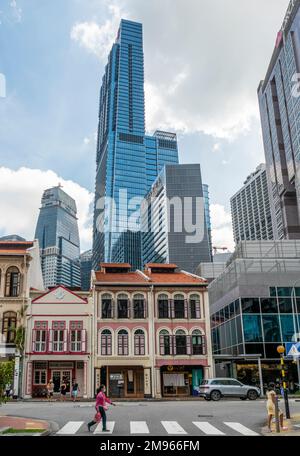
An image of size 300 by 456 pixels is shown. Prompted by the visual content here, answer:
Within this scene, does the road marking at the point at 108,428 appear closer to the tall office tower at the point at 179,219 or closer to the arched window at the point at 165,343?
the arched window at the point at 165,343

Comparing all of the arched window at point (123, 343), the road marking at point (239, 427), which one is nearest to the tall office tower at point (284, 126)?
the arched window at point (123, 343)

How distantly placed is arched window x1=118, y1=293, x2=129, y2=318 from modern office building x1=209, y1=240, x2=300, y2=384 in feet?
31.9

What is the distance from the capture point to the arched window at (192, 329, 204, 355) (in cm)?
4211

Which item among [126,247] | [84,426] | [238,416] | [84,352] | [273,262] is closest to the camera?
[84,426]

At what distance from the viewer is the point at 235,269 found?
48.0 meters

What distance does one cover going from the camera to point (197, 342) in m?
42.4

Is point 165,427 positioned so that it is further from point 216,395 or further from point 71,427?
point 216,395

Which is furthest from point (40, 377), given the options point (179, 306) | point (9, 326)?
point (179, 306)

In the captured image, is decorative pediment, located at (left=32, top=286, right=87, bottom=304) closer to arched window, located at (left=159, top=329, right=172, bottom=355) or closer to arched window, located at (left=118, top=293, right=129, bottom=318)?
arched window, located at (left=118, top=293, right=129, bottom=318)

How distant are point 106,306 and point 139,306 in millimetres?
3171
